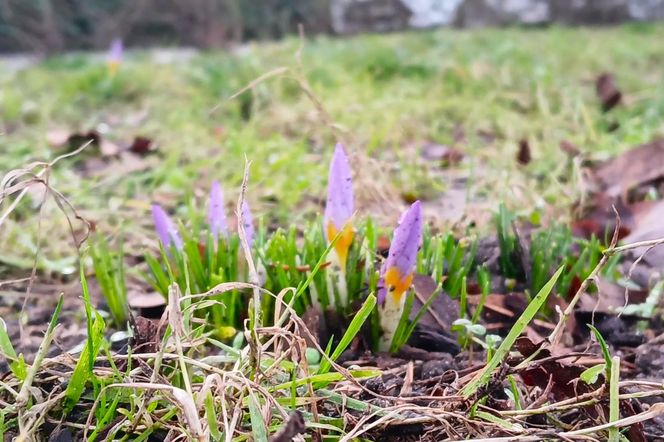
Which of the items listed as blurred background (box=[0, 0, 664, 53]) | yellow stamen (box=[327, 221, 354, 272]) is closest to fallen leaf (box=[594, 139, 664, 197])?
yellow stamen (box=[327, 221, 354, 272])

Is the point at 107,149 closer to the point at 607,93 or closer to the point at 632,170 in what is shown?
the point at 632,170

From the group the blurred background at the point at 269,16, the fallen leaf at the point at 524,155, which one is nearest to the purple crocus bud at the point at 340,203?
the fallen leaf at the point at 524,155

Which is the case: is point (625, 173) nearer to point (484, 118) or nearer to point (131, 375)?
point (484, 118)

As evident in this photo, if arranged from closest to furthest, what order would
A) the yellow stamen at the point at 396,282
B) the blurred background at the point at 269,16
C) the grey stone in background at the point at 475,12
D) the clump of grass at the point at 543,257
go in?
the yellow stamen at the point at 396,282 < the clump of grass at the point at 543,257 < the blurred background at the point at 269,16 < the grey stone in background at the point at 475,12

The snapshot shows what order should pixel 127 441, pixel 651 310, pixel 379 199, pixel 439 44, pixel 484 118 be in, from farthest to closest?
pixel 439 44, pixel 484 118, pixel 379 199, pixel 651 310, pixel 127 441

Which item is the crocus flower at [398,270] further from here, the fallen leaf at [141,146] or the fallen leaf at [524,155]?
the fallen leaf at [141,146]

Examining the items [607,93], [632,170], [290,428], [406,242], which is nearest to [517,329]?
[406,242]

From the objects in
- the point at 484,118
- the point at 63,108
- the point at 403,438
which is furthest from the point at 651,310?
the point at 63,108
